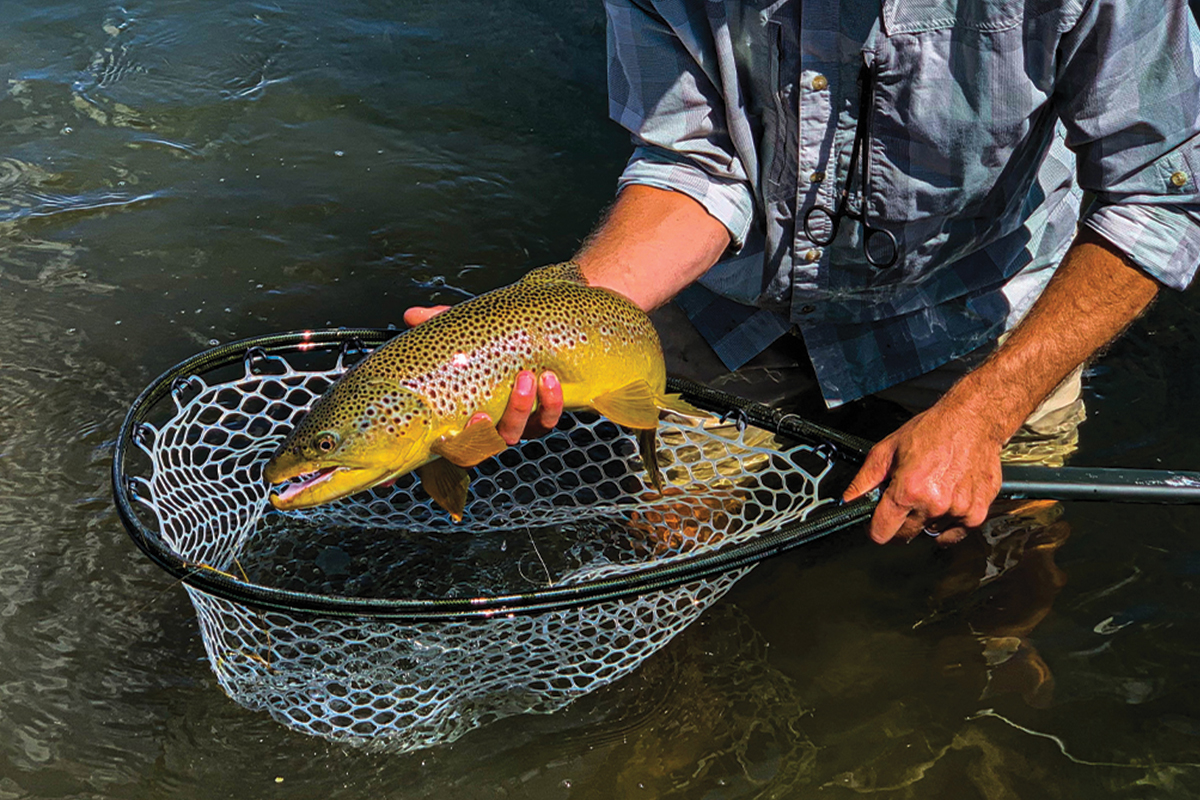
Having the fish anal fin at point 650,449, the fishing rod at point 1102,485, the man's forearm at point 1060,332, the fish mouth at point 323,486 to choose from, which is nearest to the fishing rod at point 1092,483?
the fishing rod at point 1102,485

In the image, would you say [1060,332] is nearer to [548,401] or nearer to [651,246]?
[651,246]

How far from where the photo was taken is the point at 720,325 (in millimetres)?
3340

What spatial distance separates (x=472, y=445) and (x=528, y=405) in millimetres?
166

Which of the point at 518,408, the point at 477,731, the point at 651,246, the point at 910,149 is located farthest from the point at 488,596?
the point at 910,149

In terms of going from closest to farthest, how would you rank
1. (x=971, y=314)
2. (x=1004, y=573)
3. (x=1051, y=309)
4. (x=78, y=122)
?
(x=1051, y=309), (x=971, y=314), (x=1004, y=573), (x=78, y=122)

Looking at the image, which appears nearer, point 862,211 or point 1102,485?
point 1102,485

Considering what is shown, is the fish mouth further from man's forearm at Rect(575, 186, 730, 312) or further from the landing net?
man's forearm at Rect(575, 186, 730, 312)

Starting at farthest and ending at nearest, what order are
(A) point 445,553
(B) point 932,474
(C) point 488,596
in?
(A) point 445,553 < (B) point 932,474 < (C) point 488,596

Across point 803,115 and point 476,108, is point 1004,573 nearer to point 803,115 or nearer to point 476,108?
point 803,115

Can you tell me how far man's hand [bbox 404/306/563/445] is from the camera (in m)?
2.33

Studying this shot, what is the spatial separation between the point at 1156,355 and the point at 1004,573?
1.53m

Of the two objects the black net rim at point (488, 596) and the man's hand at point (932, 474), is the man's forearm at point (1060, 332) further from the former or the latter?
the black net rim at point (488, 596)

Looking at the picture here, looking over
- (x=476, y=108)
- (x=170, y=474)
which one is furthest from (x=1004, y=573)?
(x=476, y=108)

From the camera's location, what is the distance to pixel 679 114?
9.69ft
